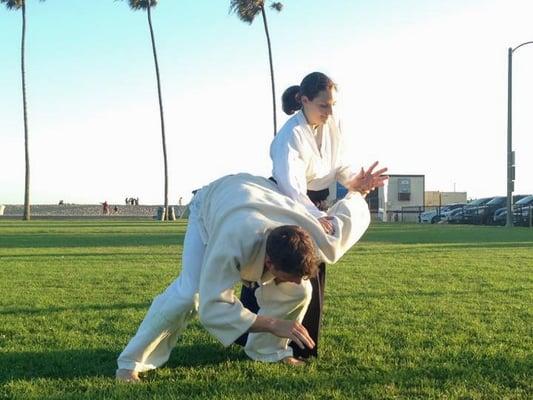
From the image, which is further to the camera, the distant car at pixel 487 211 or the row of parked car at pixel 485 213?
the distant car at pixel 487 211

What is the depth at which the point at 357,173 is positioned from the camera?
499 cm

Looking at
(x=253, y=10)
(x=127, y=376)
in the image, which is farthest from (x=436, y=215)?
(x=127, y=376)

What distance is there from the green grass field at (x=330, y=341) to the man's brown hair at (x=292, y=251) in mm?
855

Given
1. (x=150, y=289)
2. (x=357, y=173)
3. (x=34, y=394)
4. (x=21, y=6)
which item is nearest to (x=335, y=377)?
(x=357, y=173)

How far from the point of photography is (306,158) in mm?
4789

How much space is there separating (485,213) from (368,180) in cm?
3586

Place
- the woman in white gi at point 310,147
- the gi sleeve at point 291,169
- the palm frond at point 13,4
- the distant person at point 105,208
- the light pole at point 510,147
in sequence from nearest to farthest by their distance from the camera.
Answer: the gi sleeve at point 291,169, the woman in white gi at point 310,147, the light pole at point 510,147, the palm frond at point 13,4, the distant person at point 105,208

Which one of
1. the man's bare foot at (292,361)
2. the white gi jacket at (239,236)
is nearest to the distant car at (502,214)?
the man's bare foot at (292,361)

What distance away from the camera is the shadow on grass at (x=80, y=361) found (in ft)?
14.8

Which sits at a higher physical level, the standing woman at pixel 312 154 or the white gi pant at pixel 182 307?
the standing woman at pixel 312 154

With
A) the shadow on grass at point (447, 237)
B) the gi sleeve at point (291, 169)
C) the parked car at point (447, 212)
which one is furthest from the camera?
the parked car at point (447, 212)

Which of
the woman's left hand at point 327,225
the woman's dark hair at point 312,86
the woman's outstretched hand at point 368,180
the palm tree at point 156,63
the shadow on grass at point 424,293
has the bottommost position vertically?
the shadow on grass at point 424,293

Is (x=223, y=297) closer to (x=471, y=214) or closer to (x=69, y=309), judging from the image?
(x=69, y=309)

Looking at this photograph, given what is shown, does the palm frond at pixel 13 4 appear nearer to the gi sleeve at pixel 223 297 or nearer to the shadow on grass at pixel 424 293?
the shadow on grass at pixel 424 293
